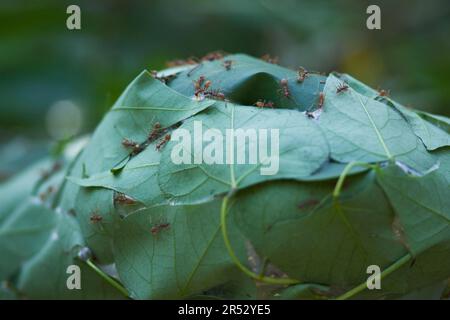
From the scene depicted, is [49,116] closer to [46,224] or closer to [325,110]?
[46,224]

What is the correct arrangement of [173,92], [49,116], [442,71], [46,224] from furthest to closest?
[49,116], [442,71], [46,224], [173,92]

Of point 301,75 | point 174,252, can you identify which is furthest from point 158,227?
point 301,75

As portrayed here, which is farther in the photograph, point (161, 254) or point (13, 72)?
point (13, 72)

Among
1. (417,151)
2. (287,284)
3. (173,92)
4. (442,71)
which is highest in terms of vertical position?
(442,71)

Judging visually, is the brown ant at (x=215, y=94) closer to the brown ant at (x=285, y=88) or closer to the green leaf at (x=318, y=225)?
the brown ant at (x=285, y=88)

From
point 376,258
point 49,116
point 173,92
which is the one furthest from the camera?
point 49,116

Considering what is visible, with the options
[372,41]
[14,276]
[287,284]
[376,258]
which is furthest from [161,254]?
[372,41]

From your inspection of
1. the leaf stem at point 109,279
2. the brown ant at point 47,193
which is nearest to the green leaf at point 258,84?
the leaf stem at point 109,279
